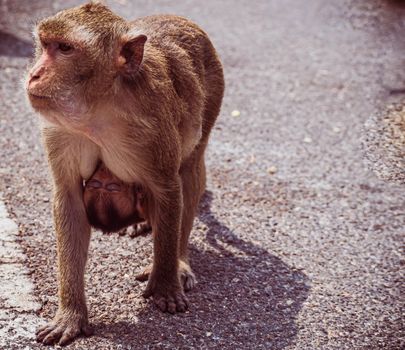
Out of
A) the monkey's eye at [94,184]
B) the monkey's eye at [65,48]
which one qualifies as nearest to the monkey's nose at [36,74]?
the monkey's eye at [65,48]

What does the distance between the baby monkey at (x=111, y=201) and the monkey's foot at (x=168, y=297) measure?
39 cm

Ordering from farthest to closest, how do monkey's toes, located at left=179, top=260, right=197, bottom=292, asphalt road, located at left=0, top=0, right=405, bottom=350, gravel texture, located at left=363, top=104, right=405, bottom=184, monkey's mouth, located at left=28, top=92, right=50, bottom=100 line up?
1. gravel texture, located at left=363, top=104, right=405, bottom=184
2. monkey's toes, located at left=179, top=260, right=197, bottom=292
3. asphalt road, located at left=0, top=0, right=405, bottom=350
4. monkey's mouth, located at left=28, top=92, right=50, bottom=100

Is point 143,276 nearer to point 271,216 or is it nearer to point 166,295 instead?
point 166,295

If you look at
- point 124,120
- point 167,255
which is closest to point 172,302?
point 167,255

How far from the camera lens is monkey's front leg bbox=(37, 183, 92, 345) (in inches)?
173

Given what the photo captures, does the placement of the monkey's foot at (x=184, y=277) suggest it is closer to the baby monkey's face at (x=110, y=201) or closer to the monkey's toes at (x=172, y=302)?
the monkey's toes at (x=172, y=302)

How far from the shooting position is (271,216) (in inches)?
237

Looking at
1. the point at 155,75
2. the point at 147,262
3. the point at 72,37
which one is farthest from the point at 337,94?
the point at 72,37

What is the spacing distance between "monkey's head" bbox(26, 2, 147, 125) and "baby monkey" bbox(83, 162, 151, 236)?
0.59 meters

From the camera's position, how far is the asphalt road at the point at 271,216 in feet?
15.2

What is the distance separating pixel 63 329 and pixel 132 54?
1.50 metres

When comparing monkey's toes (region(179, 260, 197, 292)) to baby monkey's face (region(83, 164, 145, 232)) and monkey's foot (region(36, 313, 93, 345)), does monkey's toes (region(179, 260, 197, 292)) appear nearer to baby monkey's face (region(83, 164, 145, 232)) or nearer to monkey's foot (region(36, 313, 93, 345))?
baby monkey's face (region(83, 164, 145, 232))

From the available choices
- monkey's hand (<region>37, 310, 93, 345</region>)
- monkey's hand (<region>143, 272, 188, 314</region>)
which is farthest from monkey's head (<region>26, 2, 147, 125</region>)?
monkey's hand (<region>143, 272, 188, 314</region>)

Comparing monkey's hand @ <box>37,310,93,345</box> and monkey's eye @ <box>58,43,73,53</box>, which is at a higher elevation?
monkey's eye @ <box>58,43,73,53</box>
